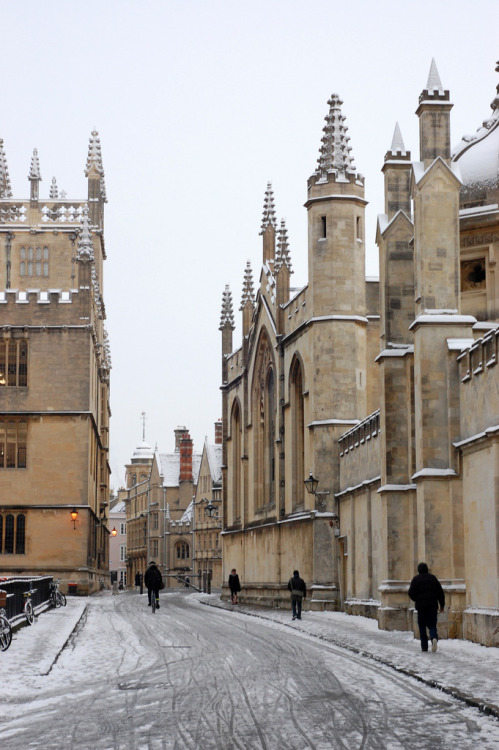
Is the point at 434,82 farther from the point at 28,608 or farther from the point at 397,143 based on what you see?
the point at 28,608

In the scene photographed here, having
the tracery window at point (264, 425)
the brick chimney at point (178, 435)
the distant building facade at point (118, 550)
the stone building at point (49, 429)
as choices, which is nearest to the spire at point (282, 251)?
the tracery window at point (264, 425)

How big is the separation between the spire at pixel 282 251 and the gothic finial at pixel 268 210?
384cm

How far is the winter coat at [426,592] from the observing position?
17281mm

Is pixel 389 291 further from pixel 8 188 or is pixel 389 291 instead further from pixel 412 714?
pixel 8 188

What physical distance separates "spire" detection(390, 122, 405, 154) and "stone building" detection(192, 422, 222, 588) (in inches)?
2642

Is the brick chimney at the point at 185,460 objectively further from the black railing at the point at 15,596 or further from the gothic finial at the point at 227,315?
the black railing at the point at 15,596

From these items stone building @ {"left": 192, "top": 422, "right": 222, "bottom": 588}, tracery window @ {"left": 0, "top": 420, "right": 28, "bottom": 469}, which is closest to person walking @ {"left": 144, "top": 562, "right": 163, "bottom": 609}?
tracery window @ {"left": 0, "top": 420, "right": 28, "bottom": 469}

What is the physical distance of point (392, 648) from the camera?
60.2 feet

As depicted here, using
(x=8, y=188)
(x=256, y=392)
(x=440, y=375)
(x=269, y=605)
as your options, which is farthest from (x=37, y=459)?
(x=440, y=375)

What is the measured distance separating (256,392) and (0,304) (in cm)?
1315

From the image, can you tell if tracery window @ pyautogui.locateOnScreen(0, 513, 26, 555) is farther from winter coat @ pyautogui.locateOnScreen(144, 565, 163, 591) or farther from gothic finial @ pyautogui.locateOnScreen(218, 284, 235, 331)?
winter coat @ pyautogui.locateOnScreen(144, 565, 163, 591)

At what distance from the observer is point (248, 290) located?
48.9m

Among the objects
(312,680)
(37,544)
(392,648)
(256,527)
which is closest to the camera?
(312,680)

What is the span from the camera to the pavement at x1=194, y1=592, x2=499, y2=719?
12352mm
